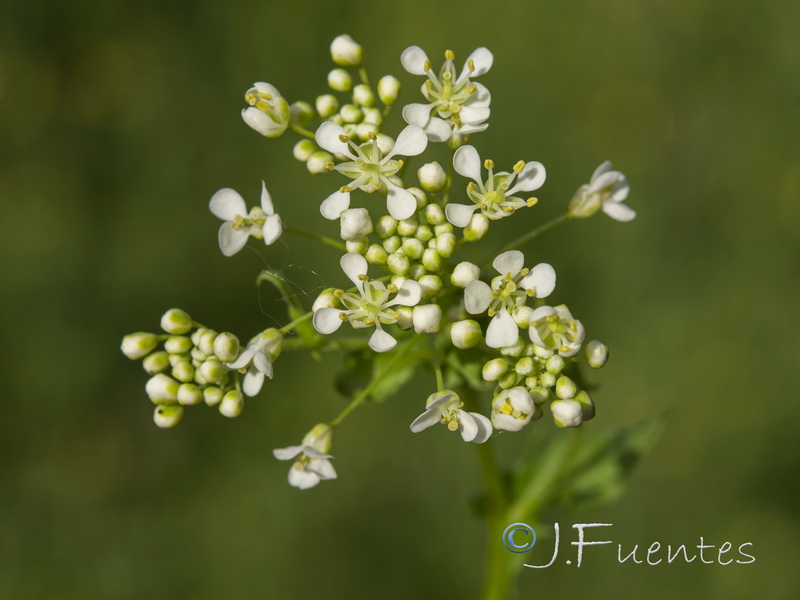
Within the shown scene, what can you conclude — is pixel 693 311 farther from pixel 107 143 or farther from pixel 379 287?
pixel 107 143

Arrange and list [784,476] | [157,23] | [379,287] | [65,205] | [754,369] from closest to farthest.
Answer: [379,287] → [784,476] → [754,369] → [65,205] → [157,23]

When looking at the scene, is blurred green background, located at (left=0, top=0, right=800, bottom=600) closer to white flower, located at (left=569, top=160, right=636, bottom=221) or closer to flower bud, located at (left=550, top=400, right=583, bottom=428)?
white flower, located at (left=569, top=160, right=636, bottom=221)

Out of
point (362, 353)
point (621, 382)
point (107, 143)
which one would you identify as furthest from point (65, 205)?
point (621, 382)

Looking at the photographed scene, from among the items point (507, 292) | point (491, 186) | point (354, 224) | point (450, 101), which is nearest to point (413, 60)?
point (450, 101)

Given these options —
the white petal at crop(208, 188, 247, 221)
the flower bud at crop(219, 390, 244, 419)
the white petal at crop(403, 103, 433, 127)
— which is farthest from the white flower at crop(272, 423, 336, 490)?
the white petal at crop(403, 103, 433, 127)

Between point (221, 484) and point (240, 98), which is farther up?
point (240, 98)

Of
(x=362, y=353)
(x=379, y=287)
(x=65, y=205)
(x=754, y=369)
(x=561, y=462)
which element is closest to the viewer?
(x=379, y=287)

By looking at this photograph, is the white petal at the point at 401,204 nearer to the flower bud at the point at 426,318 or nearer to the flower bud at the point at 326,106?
the flower bud at the point at 426,318
